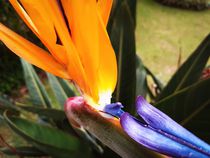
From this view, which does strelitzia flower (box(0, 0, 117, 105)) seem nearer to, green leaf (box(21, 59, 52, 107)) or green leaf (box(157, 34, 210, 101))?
green leaf (box(157, 34, 210, 101))

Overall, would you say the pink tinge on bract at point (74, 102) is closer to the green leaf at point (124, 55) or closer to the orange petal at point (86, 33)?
the orange petal at point (86, 33)

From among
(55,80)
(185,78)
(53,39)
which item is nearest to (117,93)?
(185,78)

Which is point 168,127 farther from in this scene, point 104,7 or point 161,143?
point 104,7

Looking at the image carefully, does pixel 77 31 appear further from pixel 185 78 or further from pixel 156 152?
pixel 185 78

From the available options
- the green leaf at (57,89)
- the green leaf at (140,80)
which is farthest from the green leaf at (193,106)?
the green leaf at (57,89)

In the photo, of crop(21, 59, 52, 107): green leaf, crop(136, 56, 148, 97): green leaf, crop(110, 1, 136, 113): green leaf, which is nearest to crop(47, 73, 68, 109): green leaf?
crop(21, 59, 52, 107): green leaf

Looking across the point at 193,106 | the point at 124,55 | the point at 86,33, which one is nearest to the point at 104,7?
Result: the point at 86,33
